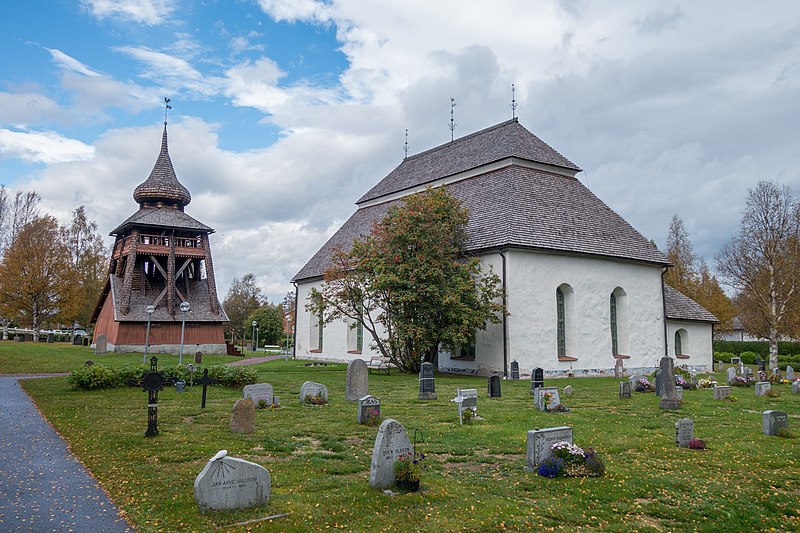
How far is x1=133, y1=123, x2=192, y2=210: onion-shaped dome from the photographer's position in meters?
43.2

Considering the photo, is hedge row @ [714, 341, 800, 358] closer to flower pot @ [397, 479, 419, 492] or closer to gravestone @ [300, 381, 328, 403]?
gravestone @ [300, 381, 328, 403]

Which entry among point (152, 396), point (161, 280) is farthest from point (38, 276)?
point (152, 396)

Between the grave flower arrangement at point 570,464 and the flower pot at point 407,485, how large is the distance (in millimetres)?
1989

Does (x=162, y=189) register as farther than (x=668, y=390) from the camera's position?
Yes

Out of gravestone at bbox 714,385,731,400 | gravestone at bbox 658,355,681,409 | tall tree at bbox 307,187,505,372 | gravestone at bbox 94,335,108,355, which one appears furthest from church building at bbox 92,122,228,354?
gravestone at bbox 714,385,731,400

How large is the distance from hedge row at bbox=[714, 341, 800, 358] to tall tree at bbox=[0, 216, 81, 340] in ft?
181

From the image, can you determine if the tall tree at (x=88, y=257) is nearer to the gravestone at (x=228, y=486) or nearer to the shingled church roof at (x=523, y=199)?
the shingled church roof at (x=523, y=199)

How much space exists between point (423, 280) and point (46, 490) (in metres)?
17.3

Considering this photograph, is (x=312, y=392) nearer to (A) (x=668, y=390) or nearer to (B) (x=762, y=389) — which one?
(A) (x=668, y=390)

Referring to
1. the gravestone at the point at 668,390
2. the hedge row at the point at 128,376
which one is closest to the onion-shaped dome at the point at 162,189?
the hedge row at the point at 128,376

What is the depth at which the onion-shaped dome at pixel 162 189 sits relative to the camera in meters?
43.2

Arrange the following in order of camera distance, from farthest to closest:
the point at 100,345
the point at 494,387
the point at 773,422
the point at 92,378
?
1. the point at 100,345
2. the point at 92,378
3. the point at 494,387
4. the point at 773,422

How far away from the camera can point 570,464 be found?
830 cm

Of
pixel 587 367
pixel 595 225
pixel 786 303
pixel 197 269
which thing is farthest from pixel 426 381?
pixel 197 269
